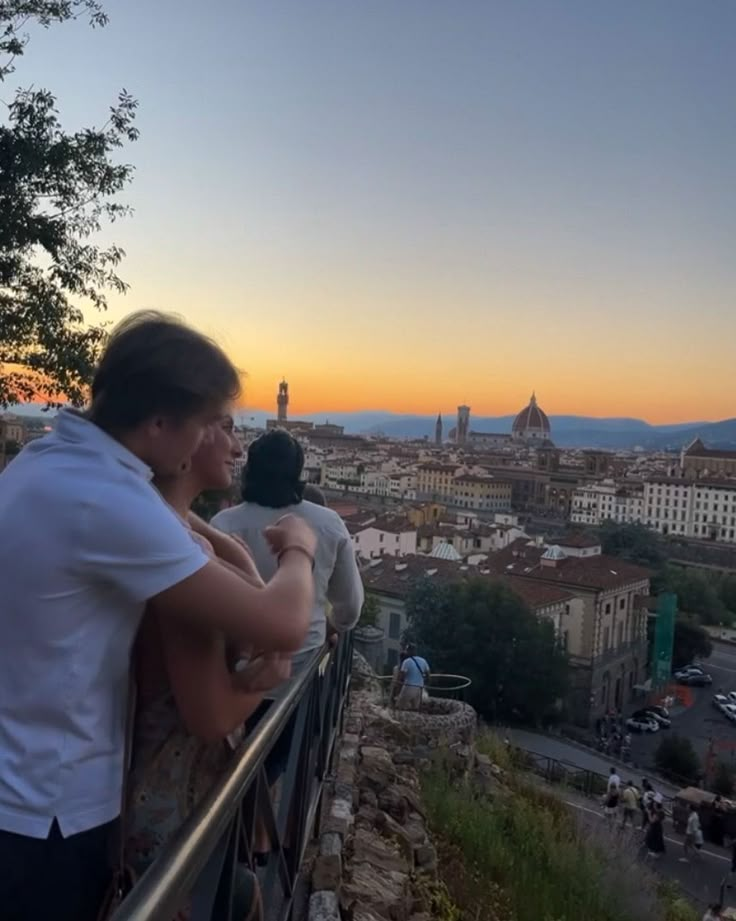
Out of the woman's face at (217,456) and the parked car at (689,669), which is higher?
the woman's face at (217,456)

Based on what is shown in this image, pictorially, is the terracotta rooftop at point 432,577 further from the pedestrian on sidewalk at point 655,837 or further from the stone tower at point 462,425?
the stone tower at point 462,425

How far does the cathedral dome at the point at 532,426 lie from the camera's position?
16300 centimetres

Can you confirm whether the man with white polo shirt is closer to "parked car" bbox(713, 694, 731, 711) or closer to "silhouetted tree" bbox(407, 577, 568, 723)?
"silhouetted tree" bbox(407, 577, 568, 723)

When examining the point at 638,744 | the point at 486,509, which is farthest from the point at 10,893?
the point at 486,509

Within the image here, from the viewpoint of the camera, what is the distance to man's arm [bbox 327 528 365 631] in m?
2.83

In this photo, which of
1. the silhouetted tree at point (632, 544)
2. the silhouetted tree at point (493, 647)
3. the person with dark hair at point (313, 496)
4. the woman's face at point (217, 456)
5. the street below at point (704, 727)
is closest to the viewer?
the woman's face at point (217, 456)

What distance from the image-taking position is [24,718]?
1190mm

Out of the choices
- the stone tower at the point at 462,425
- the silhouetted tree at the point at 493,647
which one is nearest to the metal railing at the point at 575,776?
the silhouetted tree at the point at 493,647

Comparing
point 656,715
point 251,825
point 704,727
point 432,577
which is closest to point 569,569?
point 656,715

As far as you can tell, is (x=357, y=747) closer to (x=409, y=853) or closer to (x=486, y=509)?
(x=409, y=853)

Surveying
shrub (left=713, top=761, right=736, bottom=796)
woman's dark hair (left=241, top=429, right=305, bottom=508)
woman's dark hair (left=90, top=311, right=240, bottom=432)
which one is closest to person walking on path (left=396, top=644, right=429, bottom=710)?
woman's dark hair (left=241, top=429, right=305, bottom=508)

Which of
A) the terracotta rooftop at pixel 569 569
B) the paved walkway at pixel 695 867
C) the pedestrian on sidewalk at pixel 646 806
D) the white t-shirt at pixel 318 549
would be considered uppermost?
the white t-shirt at pixel 318 549

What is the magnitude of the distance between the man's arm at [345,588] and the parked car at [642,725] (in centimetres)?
3245

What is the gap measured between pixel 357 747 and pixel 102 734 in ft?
12.6
